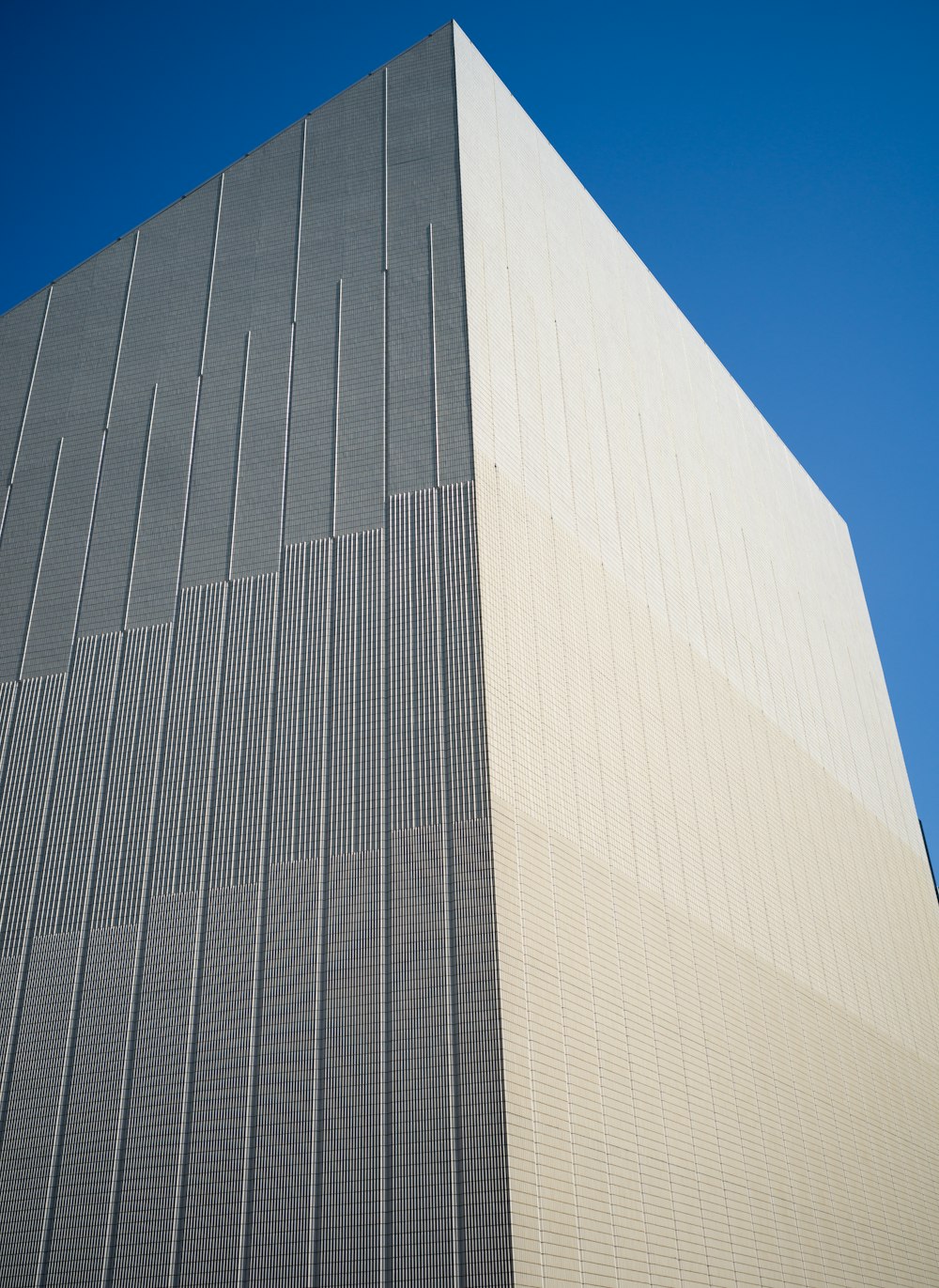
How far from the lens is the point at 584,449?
19312mm

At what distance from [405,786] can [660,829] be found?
5.14 m

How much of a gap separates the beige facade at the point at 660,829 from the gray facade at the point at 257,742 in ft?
2.14

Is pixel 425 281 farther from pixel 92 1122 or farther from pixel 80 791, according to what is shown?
pixel 92 1122

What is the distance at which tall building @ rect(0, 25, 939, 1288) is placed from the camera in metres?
12.6

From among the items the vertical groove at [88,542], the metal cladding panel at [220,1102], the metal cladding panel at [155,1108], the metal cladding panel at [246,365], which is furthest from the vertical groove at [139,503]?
the metal cladding panel at [220,1102]

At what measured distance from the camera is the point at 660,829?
58.1 ft

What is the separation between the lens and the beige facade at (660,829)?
544 inches

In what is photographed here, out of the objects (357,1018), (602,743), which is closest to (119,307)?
(602,743)

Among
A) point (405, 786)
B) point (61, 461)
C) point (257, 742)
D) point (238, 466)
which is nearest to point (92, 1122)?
point (257, 742)

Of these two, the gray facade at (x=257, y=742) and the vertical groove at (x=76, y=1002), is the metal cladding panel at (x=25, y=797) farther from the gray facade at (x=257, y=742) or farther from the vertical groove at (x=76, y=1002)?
the vertical groove at (x=76, y=1002)

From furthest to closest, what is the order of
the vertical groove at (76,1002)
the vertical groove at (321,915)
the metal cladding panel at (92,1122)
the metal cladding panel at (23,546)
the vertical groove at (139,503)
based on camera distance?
1. the metal cladding panel at (23,546)
2. the vertical groove at (139,503)
3. the vertical groove at (76,1002)
4. the metal cladding panel at (92,1122)
5. the vertical groove at (321,915)

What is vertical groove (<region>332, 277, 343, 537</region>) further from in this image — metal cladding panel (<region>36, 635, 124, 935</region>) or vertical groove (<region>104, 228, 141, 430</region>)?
vertical groove (<region>104, 228, 141, 430</region>)

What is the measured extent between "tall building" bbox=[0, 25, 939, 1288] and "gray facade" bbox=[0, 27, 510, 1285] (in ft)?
0.16

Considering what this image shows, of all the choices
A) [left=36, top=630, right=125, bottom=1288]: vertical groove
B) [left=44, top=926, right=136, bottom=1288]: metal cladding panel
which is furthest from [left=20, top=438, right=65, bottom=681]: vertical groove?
[left=44, top=926, right=136, bottom=1288]: metal cladding panel
